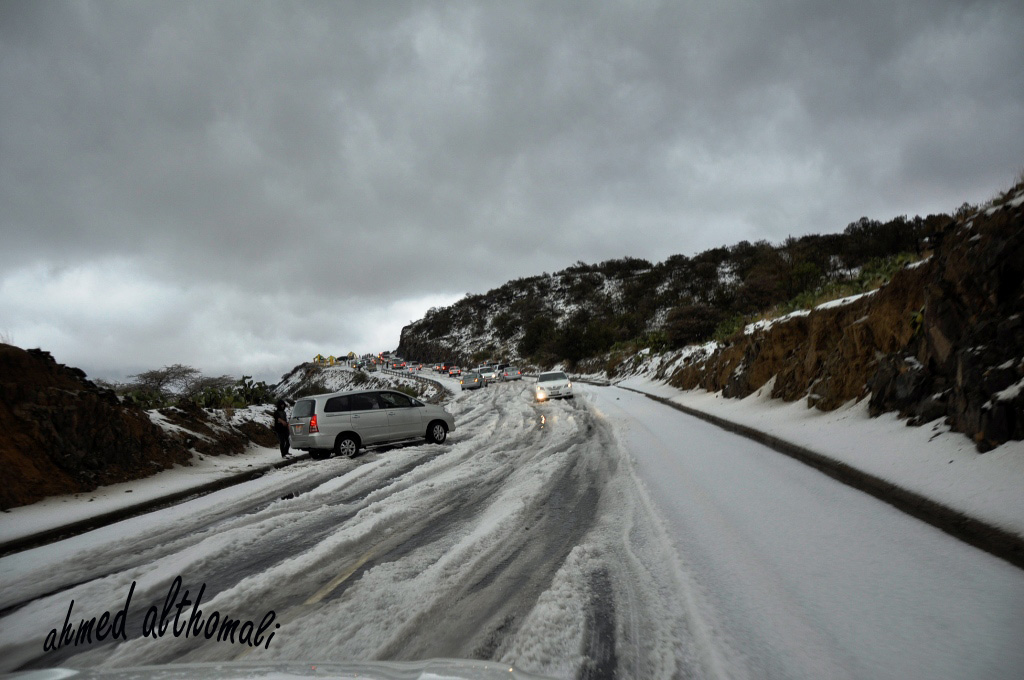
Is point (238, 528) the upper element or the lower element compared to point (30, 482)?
lower

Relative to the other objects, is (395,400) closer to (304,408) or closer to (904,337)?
(304,408)

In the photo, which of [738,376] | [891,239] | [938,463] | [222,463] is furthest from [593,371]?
[938,463]

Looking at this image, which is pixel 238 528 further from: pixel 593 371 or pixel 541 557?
pixel 593 371

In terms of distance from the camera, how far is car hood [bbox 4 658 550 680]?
2.14 meters

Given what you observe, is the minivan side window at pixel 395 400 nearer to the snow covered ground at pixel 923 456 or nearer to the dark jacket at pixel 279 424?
the dark jacket at pixel 279 424

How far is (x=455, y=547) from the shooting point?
5.49 m

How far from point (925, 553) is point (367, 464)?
9749mm

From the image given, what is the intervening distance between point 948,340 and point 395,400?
39.2ft

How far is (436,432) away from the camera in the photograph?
14812 millimetres

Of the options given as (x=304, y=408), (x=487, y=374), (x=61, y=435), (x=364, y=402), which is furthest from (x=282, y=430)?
(x=487, y=374)

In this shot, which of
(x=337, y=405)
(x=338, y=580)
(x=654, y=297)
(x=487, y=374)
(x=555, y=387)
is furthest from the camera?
(x=654, y=297)

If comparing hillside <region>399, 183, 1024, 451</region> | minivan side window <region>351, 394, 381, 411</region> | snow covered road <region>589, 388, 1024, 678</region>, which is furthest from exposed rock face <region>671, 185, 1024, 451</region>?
minivan side window <region>351, 394, 381, 411</region>

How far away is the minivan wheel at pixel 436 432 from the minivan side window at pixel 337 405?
2283 millimetres

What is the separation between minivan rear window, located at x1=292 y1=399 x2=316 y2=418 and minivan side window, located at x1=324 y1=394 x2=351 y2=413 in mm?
356
